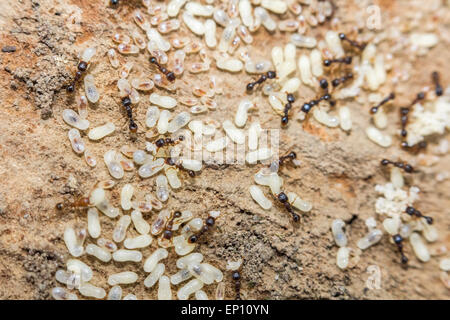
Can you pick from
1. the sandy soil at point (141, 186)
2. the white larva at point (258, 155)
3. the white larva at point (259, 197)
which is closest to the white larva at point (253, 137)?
the white larva at point (258, 155)

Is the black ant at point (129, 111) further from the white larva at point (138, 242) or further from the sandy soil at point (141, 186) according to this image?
the white larva at point (138, 242)

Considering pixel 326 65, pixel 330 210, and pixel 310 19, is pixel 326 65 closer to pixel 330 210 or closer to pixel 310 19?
pixel 310 19

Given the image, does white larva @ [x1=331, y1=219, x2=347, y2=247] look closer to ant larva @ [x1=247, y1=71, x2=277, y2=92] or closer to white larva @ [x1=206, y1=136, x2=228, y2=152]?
white larva @ [x1=206, y1=136, x2=228, y2=152]

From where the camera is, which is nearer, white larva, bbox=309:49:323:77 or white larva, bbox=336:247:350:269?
white larva, bbox=336:247:350:269

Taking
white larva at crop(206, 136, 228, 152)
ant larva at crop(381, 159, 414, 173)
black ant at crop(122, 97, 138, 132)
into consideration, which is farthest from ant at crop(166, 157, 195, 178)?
ant larva at crop(381, 159, 414, 173)

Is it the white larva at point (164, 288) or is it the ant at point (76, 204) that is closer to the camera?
the ant at point (76, 204)
